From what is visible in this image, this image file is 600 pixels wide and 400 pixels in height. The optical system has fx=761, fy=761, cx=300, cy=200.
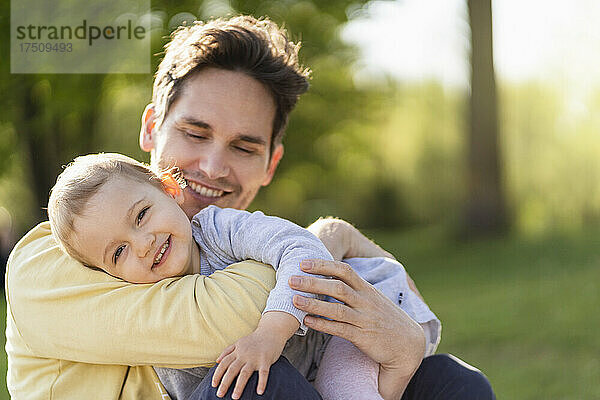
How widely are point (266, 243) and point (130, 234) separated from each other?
0.30 metres

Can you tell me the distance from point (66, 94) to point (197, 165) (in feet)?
25.5

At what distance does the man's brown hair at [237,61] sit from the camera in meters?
2.31

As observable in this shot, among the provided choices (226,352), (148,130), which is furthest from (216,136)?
(226,352)

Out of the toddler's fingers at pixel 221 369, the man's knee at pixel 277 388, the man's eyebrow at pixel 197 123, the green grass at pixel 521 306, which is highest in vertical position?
the man's eyebrow at pixel 197 123

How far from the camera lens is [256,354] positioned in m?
1.47

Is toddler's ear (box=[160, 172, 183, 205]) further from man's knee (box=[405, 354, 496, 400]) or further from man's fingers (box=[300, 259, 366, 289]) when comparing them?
man's knee (box=[405, 354, 496, 400])

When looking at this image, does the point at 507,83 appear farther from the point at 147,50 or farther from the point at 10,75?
the point at 10,75

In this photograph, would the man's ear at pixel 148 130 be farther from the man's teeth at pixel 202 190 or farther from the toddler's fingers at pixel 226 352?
the toddler's fingers at pixel 226 352

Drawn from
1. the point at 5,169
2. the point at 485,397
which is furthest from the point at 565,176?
the point at 485,397

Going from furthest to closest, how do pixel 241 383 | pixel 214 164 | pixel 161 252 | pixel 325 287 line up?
pixel 214 164 < pixel 161 252 < pixel 325 287 < pixel 241 383

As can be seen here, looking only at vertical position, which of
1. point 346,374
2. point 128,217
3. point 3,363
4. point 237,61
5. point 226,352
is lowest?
point 3,363

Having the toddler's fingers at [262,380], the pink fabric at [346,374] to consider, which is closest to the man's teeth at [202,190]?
the pink fabric at [346,374]

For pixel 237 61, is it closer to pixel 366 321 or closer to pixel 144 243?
pixel 144 243

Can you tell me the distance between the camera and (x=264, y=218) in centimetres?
175
